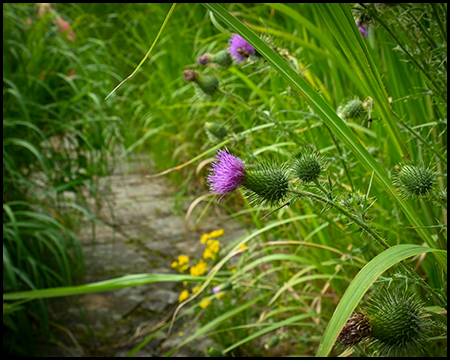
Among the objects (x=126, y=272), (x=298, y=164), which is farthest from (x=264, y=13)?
(x=298, y=164)

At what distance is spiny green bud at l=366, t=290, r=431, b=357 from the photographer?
77 cm

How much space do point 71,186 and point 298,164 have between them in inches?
70.6

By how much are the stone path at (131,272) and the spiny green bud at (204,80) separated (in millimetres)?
1061

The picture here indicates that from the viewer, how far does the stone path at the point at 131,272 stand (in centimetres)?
196

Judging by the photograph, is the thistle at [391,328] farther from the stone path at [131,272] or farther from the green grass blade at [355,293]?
the stone path at [131,272]

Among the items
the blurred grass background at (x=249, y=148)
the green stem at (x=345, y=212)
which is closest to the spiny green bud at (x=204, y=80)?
the blurred grass background at (x=249, y=148)

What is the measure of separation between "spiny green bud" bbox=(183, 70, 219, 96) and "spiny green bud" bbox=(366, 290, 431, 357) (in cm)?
97

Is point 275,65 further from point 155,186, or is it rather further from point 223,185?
point 155,186

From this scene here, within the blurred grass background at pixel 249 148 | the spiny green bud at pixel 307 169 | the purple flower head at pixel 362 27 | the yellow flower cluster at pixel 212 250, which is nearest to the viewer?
the spiny green bud at pixel 307 169

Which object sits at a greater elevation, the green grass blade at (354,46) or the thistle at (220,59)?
the thistle at (220,59)

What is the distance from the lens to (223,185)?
0.85 metres

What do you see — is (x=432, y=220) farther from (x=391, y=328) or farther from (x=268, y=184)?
(x=268, y=184)

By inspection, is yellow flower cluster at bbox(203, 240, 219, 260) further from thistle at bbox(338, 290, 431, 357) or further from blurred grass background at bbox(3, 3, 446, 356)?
thistle at bbox(338, 290, 431, 357)

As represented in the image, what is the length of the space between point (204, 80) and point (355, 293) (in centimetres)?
102
